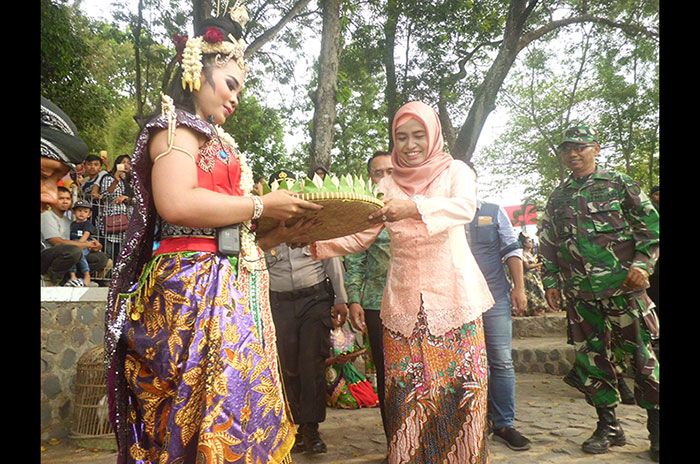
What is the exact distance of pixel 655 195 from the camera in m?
7.32

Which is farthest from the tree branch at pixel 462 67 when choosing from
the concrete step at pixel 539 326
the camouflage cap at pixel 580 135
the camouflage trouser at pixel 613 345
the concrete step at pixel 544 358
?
the camouflage trouser at pixel 613 345

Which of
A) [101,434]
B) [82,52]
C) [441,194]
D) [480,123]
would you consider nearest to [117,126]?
Result: [82,52]

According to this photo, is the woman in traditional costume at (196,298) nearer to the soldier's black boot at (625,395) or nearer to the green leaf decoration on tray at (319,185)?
the green leaf decoration on tray at (319,185)

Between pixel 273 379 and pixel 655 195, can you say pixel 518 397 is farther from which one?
pixel 273 379

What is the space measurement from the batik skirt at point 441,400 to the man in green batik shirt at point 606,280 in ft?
5.09

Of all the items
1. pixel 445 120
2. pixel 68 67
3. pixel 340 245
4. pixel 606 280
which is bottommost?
pixel 606 280

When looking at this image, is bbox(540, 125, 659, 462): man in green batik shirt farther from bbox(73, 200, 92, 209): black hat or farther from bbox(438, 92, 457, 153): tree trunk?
bbox(438, 92, 457, 153): tree trunk

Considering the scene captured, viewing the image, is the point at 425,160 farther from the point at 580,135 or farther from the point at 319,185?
the point at 580,135

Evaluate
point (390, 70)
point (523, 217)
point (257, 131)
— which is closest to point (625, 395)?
point (390, 70)

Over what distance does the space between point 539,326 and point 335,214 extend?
8.04 meters

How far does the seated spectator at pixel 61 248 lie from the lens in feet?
17.9

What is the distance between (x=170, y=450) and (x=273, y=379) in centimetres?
40

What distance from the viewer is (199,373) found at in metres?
1.80

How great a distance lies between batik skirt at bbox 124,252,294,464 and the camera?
1.76 metres
